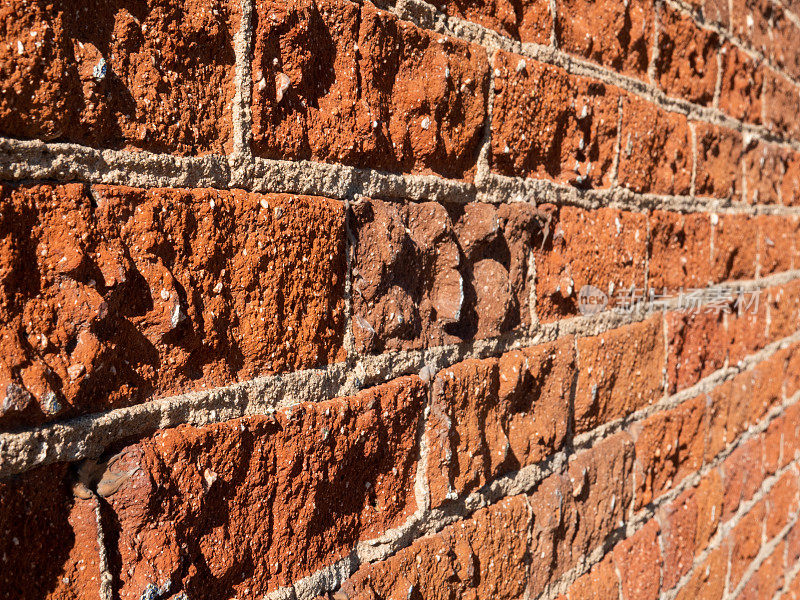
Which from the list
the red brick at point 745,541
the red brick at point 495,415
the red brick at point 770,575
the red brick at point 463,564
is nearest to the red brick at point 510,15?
the red brick at point 495,415

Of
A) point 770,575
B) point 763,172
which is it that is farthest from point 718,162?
point 770,575

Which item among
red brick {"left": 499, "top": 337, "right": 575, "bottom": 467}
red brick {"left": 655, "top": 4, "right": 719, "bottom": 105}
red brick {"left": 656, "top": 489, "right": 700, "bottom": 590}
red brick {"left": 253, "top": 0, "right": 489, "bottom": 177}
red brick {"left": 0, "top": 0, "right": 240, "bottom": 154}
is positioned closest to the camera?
red brick {"left": 0, "top": 0, "right": 240, "bottom": 154}

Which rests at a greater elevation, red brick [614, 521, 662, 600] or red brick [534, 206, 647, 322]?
red brick [534, 206, 647, 322]

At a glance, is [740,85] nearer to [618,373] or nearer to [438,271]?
[618,373]

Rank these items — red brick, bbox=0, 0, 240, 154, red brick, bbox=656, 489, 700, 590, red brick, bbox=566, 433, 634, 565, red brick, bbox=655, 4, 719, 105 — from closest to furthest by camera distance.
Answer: red brick, bbox=0, 0, 240, 154, red brick, bbox=566, 433, 634, 565, red brick, bbox=655, 4, 719, 105, red brick, bbox=656, 489, 700, 590

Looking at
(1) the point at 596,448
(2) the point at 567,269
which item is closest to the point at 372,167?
(2) the point at 567,269

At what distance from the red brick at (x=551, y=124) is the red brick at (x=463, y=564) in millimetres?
540

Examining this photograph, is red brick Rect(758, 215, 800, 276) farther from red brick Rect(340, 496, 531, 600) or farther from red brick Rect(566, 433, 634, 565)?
red brick Rect(340, 496, 531, 600)

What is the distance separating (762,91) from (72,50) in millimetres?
2163

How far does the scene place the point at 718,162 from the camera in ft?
6.23

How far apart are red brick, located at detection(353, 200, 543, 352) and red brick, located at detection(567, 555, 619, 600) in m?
0.54

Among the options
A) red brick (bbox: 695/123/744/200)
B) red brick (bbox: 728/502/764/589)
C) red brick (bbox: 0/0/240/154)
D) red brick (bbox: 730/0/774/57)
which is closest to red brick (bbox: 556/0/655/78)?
red brick (bbox: 695/123/744/200)

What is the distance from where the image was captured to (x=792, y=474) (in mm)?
2742

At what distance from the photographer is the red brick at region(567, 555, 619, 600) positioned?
1.33 meters
